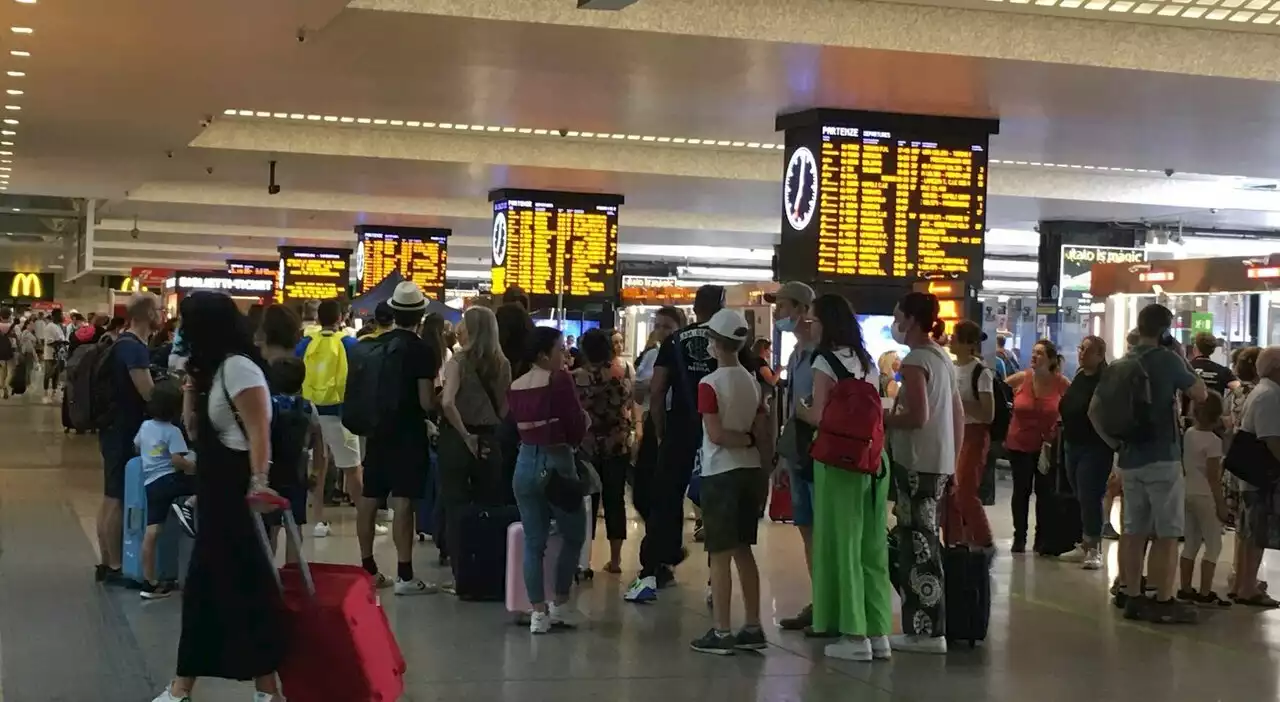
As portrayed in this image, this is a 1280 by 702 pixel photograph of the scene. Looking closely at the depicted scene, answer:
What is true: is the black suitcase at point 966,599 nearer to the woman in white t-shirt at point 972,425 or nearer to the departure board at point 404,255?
the woman in white t-shirt at point 972,425

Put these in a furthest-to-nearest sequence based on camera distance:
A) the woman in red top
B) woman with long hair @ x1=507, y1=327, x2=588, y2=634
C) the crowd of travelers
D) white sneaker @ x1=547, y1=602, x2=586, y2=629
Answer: the woman in red top → white sneaker @ x1=547, y1=602, x2=586, y2=629 → woman with long hair @ x1=507, y1=327, x2=588, y2=634 → the crowd of travelers

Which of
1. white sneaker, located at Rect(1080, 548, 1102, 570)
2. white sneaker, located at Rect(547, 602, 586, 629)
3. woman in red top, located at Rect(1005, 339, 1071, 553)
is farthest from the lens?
woman in red top, located at Rect(1005, 339, 1071, 553)

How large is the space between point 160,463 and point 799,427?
3719mm

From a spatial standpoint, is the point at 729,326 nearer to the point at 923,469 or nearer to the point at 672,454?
the point at 923,469

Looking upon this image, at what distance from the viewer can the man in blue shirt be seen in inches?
341

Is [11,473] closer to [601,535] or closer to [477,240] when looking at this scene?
[601,535]

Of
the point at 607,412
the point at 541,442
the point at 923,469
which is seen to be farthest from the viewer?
the point at 607,412

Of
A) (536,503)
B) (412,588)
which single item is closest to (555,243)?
(412,588)

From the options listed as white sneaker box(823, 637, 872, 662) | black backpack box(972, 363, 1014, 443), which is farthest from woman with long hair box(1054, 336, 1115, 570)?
white sneaker box(823, 637, 872, 662)

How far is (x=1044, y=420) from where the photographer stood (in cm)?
1216

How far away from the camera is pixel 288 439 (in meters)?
6.78

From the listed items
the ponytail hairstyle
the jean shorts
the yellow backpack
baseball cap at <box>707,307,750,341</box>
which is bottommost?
the jean shorts

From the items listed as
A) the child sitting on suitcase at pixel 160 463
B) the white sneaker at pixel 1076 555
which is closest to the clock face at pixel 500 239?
the white sneaker at pixel 1076 555

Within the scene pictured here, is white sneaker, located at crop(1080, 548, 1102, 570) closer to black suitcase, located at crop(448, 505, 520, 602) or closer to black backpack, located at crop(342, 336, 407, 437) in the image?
black suitcase, located at crop(448, 505, 520, 602)
